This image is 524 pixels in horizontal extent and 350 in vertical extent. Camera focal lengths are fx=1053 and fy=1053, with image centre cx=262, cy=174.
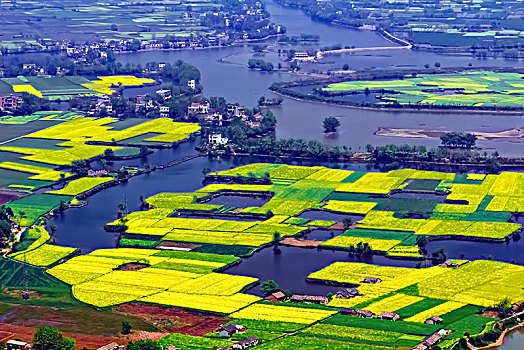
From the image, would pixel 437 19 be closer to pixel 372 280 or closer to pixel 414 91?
pixel 414 91

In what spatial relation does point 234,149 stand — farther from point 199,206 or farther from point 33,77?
point 33,77

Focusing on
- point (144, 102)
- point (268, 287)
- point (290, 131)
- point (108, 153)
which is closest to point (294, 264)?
point (268, 287)

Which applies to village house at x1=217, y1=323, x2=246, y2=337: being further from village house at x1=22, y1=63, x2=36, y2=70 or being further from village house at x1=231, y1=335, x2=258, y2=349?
village house at x1=22, y1=63, x2=36, y2=70

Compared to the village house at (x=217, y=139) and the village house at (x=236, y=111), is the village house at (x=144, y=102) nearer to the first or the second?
the village house at (x=236, y=111)

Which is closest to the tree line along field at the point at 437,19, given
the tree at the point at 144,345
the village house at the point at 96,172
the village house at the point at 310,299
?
the village house at the point at 96,172

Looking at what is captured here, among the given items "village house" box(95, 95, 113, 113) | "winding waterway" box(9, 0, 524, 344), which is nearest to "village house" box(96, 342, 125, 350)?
"winding waterway" box(9, 0, 524, 344)

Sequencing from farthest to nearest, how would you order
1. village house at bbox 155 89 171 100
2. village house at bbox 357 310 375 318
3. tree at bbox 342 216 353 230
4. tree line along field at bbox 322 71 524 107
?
village house at bbox 155 89 171 100 < tree line along field at bbox 322 71 524 107 < tree at bbox 342 216 353 230 < village house at bbox 357 310 375 318

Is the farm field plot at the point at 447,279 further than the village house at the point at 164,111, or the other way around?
the village house at the point at 164,111
